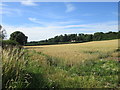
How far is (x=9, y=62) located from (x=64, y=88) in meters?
1.76

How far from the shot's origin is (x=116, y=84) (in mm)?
4348

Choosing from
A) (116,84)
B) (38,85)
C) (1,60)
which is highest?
(1,60)

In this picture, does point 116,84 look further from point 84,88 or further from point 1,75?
point 1,75

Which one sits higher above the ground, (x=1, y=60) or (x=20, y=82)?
(x=1, y=60)

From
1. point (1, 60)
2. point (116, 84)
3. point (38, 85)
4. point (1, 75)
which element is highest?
point (1, 60)

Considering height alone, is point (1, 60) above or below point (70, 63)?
above

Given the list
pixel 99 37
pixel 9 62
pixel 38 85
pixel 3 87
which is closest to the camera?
pixel 3 87

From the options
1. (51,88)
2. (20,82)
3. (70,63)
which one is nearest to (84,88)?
(51,88)

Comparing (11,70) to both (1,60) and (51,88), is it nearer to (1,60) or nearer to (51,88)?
(1,60)

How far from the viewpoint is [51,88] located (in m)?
3.50

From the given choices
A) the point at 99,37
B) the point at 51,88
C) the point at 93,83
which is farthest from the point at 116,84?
the point at 99,37

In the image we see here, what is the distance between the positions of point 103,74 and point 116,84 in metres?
1.12

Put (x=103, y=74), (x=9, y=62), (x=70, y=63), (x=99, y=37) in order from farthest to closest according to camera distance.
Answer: (x=99, y=37) < (x=70, y=63) < (x=103, y=74) < (x=9, y=62)

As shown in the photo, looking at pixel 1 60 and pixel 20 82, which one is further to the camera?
pixel 1 60
